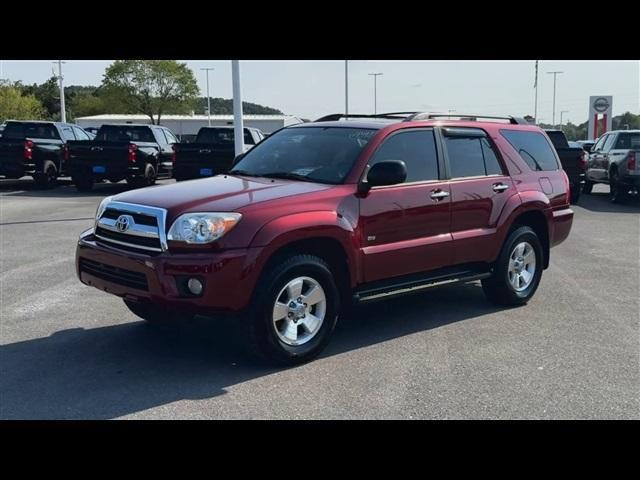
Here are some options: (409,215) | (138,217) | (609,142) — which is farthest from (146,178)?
(138,217)

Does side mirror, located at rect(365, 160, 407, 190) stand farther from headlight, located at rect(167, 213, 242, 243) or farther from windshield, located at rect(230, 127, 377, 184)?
headlight, located at rect(167, 213, 242, 243)

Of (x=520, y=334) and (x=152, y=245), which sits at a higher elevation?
(x=152, y=245)

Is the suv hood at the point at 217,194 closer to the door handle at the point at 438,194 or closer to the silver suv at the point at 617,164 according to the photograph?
the door handle at the point at 438,194

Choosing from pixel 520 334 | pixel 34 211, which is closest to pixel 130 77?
pixel 34 211

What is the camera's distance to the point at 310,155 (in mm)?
6094

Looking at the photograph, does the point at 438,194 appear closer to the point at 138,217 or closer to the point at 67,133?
the point at 138,217

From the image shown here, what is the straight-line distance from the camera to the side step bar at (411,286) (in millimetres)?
5664

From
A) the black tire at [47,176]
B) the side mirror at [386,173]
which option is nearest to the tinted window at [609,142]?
the side mirror at [386,173]

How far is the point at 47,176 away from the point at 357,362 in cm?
1692

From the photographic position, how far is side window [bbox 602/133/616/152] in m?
18.4

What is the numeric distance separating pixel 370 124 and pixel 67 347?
3.28m

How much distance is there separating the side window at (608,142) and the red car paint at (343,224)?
1237 cm
